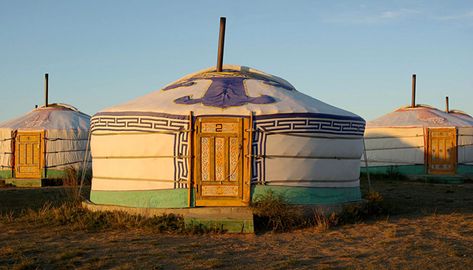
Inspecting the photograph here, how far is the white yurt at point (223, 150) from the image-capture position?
23.6ft

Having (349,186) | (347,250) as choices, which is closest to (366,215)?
(349,186)

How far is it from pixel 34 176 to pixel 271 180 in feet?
27.5

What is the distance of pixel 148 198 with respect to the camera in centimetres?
743

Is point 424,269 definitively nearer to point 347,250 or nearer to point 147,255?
point 347,250

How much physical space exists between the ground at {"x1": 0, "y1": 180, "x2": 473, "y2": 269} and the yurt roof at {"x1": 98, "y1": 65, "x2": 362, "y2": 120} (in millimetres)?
1517

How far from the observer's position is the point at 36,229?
701cm

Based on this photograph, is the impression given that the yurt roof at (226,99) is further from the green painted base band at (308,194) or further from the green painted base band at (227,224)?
the green painted base band at (227,224)

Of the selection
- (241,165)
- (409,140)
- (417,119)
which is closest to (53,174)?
(241,165)

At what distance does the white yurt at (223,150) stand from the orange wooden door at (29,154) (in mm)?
6594

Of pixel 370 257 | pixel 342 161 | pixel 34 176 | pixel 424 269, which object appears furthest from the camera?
pixel 34 176

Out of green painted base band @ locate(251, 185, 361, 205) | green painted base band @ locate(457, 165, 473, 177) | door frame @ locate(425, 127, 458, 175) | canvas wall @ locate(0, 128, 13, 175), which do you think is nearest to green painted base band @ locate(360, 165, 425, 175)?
door frame @ locate(425, 127, 458, 175)

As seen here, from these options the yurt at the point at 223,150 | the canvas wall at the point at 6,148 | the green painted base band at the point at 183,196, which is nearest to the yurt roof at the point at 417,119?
the yurt at the point at 223,150

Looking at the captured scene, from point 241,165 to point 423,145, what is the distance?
841 centimetres

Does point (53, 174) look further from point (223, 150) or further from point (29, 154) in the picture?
point (223, 150)
